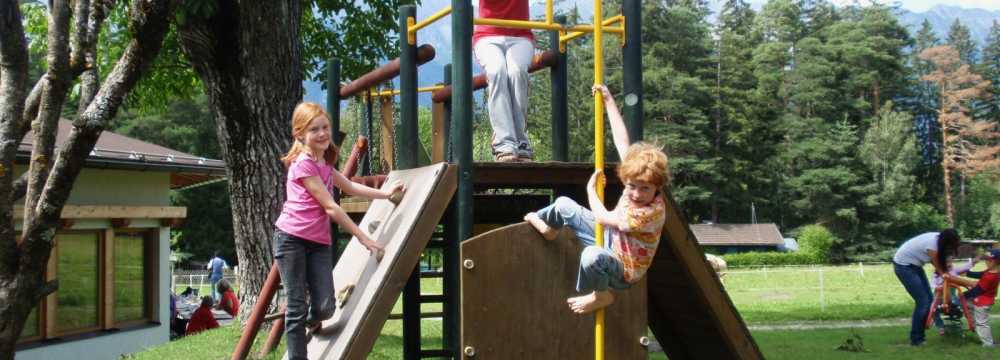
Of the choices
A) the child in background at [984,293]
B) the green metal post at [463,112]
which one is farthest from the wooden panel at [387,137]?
the child in background at [984,293]

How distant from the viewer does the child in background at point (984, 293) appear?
32.7 feet

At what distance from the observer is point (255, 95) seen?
9.72 metres

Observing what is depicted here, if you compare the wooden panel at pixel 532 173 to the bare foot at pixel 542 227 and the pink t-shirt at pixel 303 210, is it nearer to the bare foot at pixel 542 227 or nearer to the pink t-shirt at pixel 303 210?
the bare foot at pixel 542 227

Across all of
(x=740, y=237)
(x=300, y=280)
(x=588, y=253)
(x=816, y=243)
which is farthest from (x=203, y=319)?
(x=740, y=237)

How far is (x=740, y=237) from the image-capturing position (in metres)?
60.9

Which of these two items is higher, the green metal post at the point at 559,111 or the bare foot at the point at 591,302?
the green metal post at the point at 559,111

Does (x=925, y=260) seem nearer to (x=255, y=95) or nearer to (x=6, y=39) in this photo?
(x=255, y=95)

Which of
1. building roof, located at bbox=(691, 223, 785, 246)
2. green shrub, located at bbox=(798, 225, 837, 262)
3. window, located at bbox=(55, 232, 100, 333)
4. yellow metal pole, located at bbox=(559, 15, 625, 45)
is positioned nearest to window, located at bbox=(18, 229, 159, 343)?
window, located at bbox=(55, 232, 100, 333)

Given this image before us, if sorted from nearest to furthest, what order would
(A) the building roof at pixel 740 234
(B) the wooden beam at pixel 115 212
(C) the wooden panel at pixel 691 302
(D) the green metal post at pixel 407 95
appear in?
1. (C) the wooden panel at pixel 691 302
2. (D) the green metal post at pixel 407 95
3. (B) the wooden beam at pixel 115 212
4. (A) the building roof at pixel 740 234

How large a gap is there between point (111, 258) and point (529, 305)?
11462 mm

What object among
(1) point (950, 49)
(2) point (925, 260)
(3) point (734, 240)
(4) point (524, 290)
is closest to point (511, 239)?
(4) point (524, 290)

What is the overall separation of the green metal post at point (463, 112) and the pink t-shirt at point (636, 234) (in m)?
0.91

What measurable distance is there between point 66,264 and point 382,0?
5.91 meters

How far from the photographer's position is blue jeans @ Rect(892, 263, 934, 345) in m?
10.1
